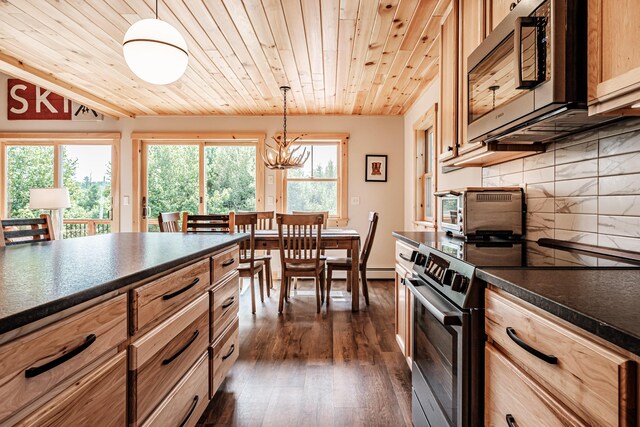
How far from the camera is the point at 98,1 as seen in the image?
2.22m

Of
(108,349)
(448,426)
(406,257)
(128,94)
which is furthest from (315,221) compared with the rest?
(128,94)

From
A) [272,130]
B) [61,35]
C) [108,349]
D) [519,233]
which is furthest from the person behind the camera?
[272,130]

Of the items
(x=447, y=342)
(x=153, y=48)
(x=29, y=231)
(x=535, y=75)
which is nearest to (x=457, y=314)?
(x=447, y=342)

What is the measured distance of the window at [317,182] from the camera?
512cm

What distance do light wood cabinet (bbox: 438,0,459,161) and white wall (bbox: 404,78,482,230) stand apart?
0.59m

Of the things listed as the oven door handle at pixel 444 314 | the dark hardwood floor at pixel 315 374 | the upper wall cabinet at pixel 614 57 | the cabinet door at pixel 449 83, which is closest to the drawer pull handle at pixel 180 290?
the dark hardwood floor at pixel 315 374

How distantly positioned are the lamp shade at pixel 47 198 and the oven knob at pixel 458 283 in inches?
189

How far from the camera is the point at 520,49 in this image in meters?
1.20

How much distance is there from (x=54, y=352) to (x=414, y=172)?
14.1ft

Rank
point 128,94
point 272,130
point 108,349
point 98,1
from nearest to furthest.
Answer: point 108,349 < point 98,1 < point 128,94 < point 272,130

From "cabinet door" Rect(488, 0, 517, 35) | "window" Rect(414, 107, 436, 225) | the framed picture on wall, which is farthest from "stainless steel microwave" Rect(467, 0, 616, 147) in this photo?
the framed picture on wall

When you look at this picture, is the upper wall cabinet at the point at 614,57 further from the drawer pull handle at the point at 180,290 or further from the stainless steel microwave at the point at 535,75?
the drawer pull handle at the point at 180,290

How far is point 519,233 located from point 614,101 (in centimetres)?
105

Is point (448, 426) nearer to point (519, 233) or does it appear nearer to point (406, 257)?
point (406, 257)
